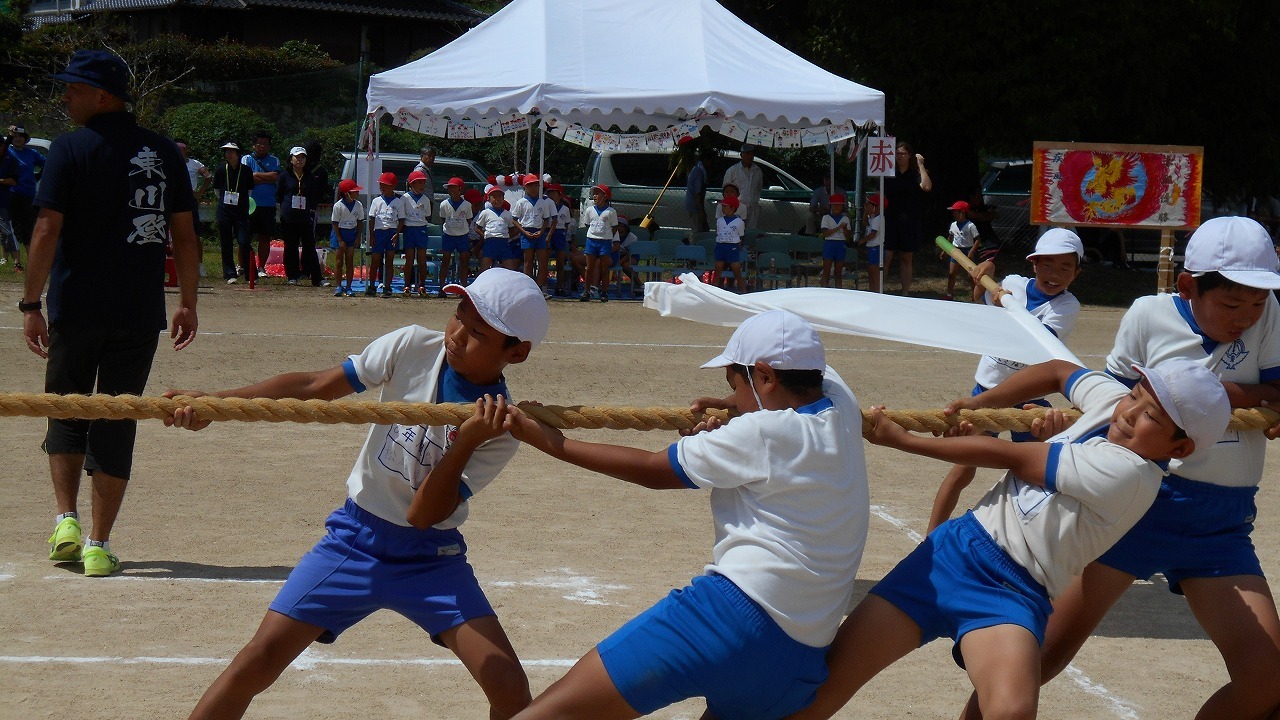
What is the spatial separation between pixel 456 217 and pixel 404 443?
14864 mm

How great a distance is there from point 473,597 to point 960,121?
21.1 m

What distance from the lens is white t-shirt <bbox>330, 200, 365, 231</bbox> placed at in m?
18.2

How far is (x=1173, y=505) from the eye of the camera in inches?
152

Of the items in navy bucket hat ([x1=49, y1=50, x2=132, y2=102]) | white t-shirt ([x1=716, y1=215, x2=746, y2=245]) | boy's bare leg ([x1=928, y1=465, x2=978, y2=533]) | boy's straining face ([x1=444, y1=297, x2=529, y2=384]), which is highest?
navy bucket hat ([x1=49, y1=50, x2=132, y2=102])

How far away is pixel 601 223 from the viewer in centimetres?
1841

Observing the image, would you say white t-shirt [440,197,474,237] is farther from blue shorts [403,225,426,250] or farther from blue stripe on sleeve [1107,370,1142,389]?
blue stripe on sleeve [1107,370,1142,389]

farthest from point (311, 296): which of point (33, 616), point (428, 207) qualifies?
point (33, 616)

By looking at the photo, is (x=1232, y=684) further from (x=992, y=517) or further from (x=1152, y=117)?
(x=1152, y=117)

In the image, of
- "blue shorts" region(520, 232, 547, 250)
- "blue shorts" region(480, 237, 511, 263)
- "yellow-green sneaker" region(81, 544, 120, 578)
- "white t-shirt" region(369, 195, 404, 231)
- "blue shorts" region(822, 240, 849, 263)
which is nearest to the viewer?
"yellow-green sneaker" region(81, 544, 120, 578)

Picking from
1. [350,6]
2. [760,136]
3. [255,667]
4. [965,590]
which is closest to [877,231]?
[760,136]

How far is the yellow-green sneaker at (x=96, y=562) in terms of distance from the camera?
5.67 m

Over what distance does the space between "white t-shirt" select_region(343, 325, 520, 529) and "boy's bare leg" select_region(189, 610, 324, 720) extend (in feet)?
1.33

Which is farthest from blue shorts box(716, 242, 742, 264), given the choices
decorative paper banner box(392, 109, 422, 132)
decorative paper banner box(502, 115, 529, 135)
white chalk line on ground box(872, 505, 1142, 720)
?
white chalk line on ground box(872, 505, 1142, 720)

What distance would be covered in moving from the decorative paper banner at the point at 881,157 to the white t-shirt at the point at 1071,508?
16085 millimetres
